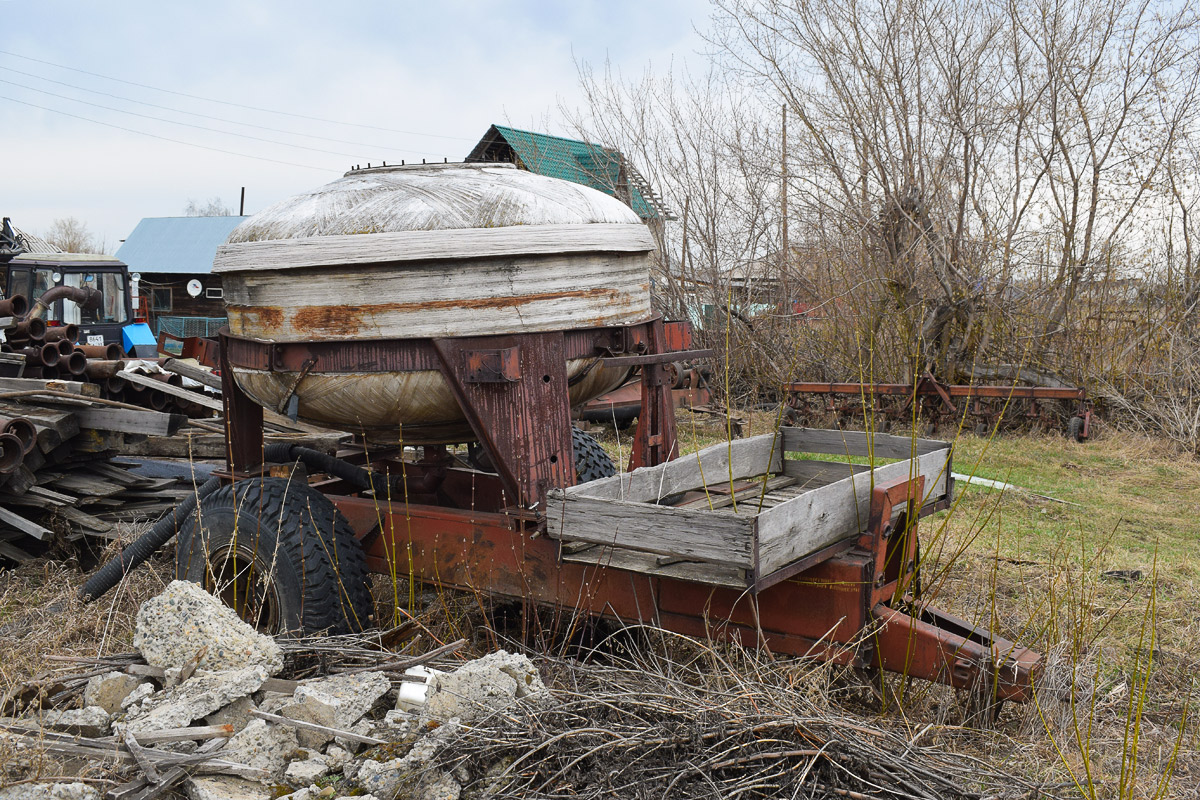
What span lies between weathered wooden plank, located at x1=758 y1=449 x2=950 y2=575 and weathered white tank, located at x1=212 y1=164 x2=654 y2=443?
1318mm

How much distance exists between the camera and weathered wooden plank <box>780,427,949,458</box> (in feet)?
14.9

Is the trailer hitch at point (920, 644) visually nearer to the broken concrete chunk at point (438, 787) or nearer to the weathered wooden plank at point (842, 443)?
the weathered wooden plank at point (842, 443)

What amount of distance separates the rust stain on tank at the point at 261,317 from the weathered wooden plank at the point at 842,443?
94.8 inches

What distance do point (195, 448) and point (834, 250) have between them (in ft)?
28.4

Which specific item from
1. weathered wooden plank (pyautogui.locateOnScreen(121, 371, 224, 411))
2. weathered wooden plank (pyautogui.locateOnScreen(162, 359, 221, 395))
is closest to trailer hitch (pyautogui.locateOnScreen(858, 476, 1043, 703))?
weathered wooden plank (pyautogui.locateOnScreen(162, 359, 221, 395))

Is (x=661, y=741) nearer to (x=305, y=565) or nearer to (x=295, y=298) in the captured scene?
(x=305, y=565)

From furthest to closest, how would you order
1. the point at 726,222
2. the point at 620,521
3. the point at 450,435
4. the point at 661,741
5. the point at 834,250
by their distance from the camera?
1. the point at 726,222
2. the point at 834,250
3. the point at 450,435
4. the point at 620,521
5. the point at 661,741

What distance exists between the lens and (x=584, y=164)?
15727mm

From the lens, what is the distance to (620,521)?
334cm

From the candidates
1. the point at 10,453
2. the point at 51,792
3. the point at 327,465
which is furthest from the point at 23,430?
the point at 51,792

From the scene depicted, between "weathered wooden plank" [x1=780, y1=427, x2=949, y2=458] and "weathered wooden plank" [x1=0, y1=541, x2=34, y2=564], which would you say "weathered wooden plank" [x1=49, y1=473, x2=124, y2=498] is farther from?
"weathered wooden plank" [x1=780, y1=427, x2=949, y2=458]

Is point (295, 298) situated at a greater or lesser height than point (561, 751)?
greater

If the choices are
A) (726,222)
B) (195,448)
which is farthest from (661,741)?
(726,222)

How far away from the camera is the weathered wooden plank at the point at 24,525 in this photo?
223 inches
